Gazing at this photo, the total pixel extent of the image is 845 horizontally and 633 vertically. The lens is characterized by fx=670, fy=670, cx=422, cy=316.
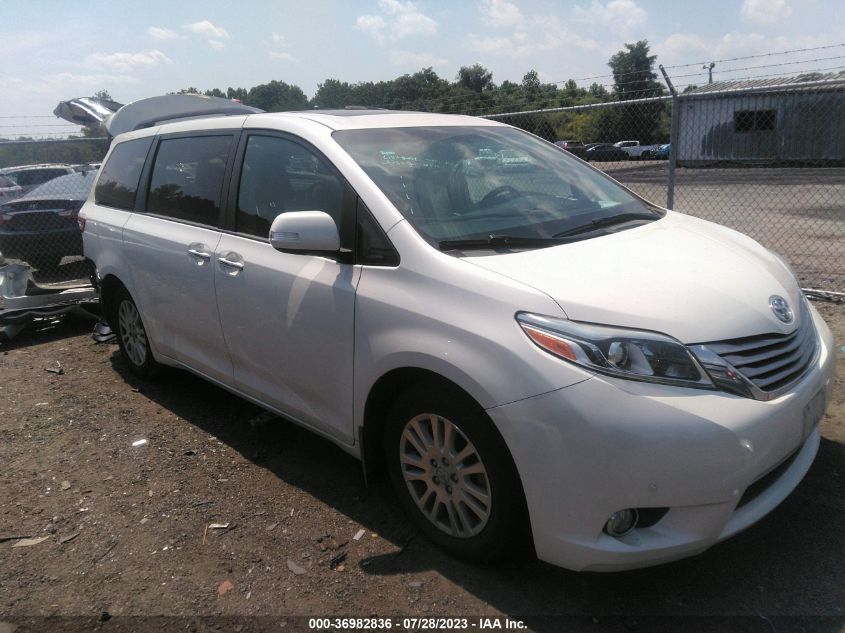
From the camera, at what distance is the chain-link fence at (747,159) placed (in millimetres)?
7156

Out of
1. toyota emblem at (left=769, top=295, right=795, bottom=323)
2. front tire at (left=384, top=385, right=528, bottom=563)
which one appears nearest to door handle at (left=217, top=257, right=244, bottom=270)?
front tire at (left=384, top=385, right=528, bottom=563)

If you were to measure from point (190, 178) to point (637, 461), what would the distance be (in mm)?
3096

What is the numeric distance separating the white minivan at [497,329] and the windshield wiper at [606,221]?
0.06 feet

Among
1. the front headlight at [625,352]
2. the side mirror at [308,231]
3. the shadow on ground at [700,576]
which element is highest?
the side mirror at [308,231]

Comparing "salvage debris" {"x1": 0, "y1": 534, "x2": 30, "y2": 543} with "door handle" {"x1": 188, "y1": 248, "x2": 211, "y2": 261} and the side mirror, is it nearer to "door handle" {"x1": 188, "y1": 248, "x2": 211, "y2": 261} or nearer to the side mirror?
"door handle" {"x1": 188, "y1": 248, "x2": 211, "y2": 261}

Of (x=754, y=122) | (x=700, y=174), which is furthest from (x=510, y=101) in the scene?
(x=700, y=174)

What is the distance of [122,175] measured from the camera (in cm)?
481

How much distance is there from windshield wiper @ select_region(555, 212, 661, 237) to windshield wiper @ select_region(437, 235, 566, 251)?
0.36 feet

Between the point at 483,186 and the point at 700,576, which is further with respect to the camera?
the point at 483,186

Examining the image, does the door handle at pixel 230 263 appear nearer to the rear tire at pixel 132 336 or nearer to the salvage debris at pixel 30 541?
the rear tire at pixel 132 336

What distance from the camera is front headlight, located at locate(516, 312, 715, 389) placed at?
221 centimetres

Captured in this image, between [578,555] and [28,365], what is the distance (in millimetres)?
5218

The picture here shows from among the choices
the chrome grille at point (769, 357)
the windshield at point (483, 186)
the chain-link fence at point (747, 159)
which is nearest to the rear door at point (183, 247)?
the windshield at point (483, 186)

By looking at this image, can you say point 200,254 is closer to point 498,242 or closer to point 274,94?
point 498,242
